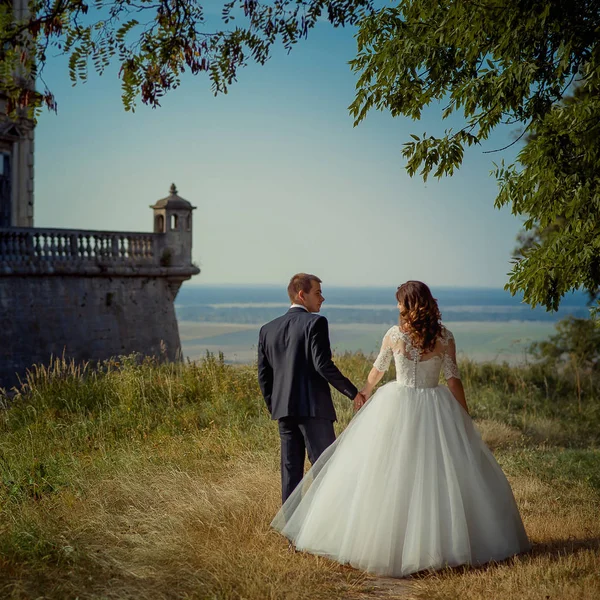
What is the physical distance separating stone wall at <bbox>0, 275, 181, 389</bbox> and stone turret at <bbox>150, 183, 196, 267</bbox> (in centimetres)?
70

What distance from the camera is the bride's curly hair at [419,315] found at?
5.19 meters

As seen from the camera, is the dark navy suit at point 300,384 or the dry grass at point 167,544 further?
the dark navy suit at point 300,384

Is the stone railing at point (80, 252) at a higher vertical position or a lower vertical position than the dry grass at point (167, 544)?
higher

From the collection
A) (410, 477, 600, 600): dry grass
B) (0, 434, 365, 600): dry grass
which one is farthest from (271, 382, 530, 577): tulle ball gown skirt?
(0, 434, 365, 600): dry grass

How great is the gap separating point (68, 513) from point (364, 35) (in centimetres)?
531

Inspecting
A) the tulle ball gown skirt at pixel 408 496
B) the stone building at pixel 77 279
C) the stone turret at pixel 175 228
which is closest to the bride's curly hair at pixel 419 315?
the tulle ball gown skirt at pixel 408 496

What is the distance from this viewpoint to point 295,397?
5637 millimetres

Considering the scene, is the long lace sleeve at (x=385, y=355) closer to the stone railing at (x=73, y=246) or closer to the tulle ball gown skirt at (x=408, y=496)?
the tulle ball gown skirt at (x=408, y=496)

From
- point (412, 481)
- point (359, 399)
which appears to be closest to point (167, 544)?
point (359, 399)

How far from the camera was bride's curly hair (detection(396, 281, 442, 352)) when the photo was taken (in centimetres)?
519

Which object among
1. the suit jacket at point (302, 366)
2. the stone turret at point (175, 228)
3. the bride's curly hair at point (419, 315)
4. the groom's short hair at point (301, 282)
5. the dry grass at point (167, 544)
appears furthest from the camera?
the stone turret at point (175, 228)

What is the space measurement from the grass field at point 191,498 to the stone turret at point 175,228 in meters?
9.63

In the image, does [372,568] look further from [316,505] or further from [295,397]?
[295,397]

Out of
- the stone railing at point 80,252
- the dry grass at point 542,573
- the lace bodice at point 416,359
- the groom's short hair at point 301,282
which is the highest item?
the stone railing at point 80,252
